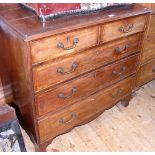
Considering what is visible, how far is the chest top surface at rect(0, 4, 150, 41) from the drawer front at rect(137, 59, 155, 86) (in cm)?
60

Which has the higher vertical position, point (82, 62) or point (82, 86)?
point (82, 62)

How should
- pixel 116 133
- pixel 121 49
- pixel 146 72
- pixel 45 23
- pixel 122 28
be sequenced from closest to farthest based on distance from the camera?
pixel 45 23 → pixel 122 28 → pixel 121 49 → pixel 116 133 → pixel 146 72

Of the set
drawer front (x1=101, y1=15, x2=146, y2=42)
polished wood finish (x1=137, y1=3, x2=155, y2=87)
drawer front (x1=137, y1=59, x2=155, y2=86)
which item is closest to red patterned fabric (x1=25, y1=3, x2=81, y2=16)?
drawer front (x1=101, y1=15, x2=146, y2=42)

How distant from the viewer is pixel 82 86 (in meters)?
1.39

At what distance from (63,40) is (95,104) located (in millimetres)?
635

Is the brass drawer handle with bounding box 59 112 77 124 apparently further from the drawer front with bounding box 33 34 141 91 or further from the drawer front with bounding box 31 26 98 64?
the drawer front with bounding box 31 26 98 64

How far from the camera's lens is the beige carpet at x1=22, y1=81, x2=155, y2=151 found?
1580mm

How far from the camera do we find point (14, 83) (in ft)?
4.63

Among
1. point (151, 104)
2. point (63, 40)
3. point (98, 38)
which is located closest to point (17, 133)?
point (63, 40)

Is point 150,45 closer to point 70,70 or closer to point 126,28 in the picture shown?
point 126,28

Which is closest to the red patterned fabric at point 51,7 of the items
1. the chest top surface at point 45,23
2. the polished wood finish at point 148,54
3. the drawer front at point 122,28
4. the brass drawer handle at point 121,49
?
the chest top surface at point 45,23

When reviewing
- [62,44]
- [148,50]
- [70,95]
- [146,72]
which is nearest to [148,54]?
[148,50]

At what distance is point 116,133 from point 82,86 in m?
0.55

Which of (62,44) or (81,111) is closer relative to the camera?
(62,44)
